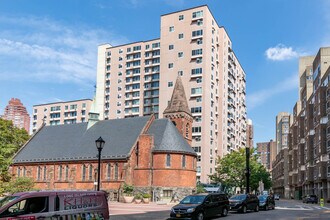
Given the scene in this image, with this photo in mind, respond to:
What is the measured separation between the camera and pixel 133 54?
397ft

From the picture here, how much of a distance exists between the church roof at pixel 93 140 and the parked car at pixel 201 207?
87.2 feet

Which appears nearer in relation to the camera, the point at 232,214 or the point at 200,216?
the point at 200,216

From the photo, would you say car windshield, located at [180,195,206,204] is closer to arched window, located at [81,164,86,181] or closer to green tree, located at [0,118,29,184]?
green tree, located at [0,118,29,184]

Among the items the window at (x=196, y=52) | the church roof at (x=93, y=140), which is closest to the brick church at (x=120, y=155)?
the church roof at (x=93, y=140)

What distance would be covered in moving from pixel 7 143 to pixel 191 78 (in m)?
57.5

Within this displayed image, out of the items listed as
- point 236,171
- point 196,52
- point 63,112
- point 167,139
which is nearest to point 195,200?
point 167,139

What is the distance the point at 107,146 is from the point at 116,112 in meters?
63.1

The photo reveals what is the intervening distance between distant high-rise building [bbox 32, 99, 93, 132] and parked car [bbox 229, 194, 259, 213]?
11287 cm

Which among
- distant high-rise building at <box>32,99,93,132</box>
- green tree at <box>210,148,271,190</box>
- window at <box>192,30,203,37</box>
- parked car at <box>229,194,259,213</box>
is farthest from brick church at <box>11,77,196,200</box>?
distant high-rise building at <box>32,99,93,132</box>

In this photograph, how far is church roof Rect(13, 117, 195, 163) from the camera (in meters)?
Answer: 56.1

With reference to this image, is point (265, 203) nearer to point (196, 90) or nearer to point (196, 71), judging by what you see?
point (196, 90)

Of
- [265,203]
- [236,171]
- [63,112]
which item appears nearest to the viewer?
[265,203]

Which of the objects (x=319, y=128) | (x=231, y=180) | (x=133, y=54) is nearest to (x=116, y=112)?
(x=133, y=54)

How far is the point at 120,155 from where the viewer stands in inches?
2173
